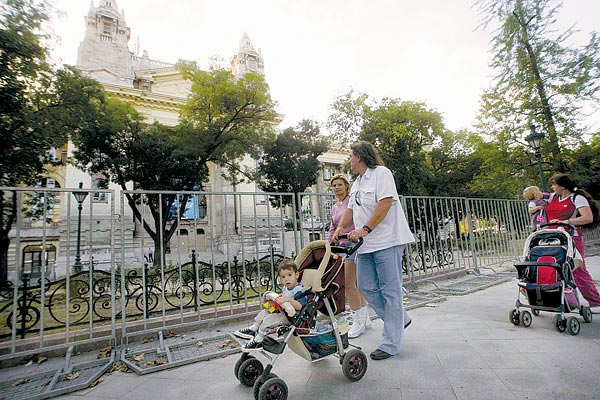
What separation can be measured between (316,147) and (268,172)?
4198 millimetres

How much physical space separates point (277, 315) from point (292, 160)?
19.5m

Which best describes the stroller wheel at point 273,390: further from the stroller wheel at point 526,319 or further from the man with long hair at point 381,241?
the stroller wheel at point 526,319

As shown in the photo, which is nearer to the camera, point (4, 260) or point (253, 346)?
point (253, 346)

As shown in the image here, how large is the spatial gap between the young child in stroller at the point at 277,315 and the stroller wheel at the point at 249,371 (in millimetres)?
194

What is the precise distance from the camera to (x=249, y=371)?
2.36m

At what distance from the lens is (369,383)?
89.7 inches

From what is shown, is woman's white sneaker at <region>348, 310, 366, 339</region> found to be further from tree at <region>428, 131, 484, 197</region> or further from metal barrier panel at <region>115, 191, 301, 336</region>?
tree at <region>428, 131, 484, 197</region>

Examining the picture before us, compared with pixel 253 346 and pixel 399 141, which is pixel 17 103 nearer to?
pixel 253 346

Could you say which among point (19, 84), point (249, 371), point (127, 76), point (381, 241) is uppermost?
point (127, 76)

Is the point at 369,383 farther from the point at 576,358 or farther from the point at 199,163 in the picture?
the point at 199,163

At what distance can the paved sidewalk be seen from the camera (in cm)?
209

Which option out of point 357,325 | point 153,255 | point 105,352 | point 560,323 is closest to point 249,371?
point 357,325

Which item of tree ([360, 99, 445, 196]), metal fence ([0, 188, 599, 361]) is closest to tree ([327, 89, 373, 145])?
tree ([360, 99, 445, 196])

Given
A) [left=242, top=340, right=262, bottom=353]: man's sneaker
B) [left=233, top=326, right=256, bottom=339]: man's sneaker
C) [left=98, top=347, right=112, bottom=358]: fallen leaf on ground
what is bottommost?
[left=98, top=347, right=112, bottom=358]: fallen leaf on ground
